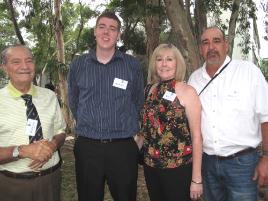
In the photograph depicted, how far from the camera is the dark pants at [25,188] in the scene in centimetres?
335

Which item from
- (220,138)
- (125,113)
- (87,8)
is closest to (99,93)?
(125,113)

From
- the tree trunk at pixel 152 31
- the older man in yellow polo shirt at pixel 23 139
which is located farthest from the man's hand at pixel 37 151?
the tree trunk at pixel 152 31

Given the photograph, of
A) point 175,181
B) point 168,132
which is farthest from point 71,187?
point 168,132

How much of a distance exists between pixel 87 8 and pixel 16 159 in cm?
1963

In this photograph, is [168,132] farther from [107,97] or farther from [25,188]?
[25,188]

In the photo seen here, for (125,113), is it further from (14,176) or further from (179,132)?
(14,176)

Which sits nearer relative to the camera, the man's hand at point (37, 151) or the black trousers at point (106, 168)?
the man's hand at point (37, 151)

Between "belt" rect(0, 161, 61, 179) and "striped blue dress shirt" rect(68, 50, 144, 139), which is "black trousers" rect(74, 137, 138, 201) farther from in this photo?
"belt" rect(0, 161, 61, 179)

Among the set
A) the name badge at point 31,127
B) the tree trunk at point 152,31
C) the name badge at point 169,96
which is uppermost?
the tree trunk at point 152,31

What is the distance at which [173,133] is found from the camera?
3549 mm

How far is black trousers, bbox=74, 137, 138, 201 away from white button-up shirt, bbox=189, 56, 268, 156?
2.48 ft

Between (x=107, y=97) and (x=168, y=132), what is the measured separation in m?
0.68

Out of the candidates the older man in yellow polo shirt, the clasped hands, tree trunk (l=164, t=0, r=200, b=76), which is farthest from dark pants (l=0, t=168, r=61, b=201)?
tree trunk (l=164, t=0, r=200, b=76)

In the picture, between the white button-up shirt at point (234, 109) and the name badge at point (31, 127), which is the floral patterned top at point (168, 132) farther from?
the name badge at point (31, 127)
